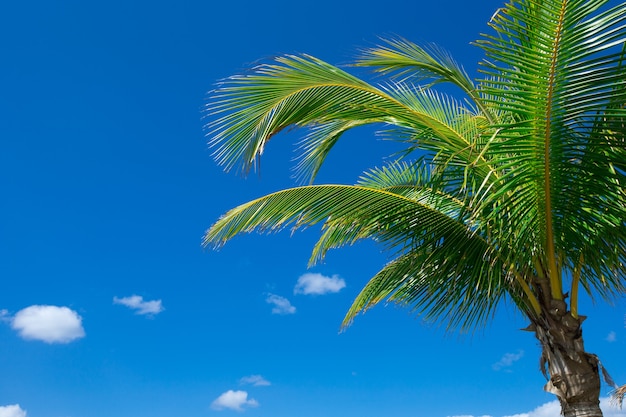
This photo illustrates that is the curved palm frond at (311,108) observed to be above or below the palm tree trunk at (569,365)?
above

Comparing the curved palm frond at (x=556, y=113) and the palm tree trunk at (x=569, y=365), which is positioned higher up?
the curved palm frond at (x=556, y=113)

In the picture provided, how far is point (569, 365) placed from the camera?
18.9 feet

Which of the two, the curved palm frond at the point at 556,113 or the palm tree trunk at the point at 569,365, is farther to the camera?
the palm tree trunk at the point at 569,365

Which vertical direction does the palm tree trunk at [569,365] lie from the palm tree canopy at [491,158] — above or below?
below

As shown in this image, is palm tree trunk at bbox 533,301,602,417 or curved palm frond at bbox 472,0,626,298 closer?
curved palm frond at bbox 472,0,626,298

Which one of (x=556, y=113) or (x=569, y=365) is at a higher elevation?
(x=556, y=113)

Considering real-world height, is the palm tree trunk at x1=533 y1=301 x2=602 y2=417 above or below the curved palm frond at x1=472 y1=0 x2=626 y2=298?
below

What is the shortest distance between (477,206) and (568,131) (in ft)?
3.47

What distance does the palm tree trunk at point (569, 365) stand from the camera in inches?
223

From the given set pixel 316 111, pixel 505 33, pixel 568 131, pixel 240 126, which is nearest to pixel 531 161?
pixel 568 131

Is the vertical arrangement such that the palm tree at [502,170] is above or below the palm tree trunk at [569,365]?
above

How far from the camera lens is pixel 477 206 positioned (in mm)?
5871

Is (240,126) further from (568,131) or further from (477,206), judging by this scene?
(568,131)

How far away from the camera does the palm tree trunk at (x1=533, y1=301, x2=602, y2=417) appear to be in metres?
5.67
